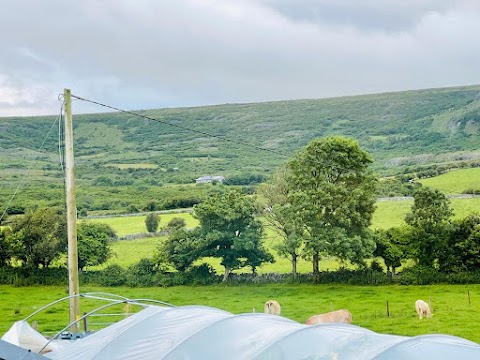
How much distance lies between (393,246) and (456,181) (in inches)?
1194

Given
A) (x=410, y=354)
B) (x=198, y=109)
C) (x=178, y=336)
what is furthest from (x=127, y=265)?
(x=198, y=109)

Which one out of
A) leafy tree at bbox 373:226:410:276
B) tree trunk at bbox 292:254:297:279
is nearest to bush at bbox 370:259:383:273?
leafy tree at bbox 373:226:410:276

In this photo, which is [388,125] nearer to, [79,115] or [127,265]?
[79,115]

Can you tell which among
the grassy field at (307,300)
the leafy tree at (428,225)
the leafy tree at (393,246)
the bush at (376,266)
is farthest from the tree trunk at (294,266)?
the leafy tree at (428,225)

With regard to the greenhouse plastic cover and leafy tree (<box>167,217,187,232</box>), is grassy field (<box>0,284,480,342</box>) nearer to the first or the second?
leafy tree (<box>167,217,187,232</box>)

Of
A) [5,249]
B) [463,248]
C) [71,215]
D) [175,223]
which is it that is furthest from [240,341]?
[175,223]

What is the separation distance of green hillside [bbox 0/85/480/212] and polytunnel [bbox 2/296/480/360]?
5540 centimetres

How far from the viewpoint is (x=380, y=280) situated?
4125 centimetres

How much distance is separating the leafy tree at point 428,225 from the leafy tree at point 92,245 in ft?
63.0

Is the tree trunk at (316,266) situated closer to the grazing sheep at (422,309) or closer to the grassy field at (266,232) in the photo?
the grassy field at (266,232)

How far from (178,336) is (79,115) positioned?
533 feet

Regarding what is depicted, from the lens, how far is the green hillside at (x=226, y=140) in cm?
9506

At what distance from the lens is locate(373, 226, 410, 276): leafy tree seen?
41.9 m

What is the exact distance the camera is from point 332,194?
137ft
